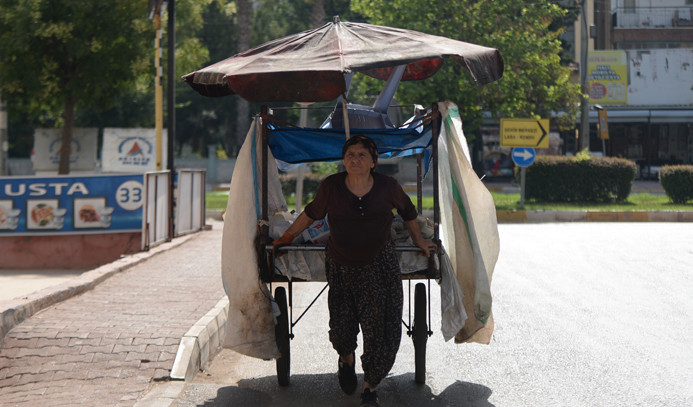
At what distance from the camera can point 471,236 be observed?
5.48 metres

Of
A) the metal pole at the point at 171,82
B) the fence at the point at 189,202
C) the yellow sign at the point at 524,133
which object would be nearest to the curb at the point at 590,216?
the yellow sign at the point at 524,133

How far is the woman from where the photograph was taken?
507 centimetres

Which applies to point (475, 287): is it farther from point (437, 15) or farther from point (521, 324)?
point (437, 15)

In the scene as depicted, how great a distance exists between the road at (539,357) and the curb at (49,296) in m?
1.56

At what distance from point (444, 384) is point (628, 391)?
118cm

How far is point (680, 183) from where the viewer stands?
23.1m

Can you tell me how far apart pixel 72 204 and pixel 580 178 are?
45.5 feet

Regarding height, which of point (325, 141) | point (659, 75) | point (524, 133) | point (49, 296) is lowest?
point (49, 296)

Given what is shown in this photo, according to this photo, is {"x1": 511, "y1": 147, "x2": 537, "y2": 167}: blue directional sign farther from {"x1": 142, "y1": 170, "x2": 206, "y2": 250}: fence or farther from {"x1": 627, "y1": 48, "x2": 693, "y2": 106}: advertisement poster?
{"x1": 627, "y1": 48, "x2": 693, "y2": 106}: advertisement poster

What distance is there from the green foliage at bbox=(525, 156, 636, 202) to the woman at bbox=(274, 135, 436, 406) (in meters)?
18.4

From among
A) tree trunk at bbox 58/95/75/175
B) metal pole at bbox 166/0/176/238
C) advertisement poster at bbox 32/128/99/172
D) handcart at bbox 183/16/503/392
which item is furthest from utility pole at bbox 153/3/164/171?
handcart at bbox 183/16/503/392

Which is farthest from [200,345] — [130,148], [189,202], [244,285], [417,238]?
[130,148]

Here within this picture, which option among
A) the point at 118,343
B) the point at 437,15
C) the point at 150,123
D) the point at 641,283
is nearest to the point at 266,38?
the point at 150,123

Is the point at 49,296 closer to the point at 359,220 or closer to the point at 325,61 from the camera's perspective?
the point at 359,220
